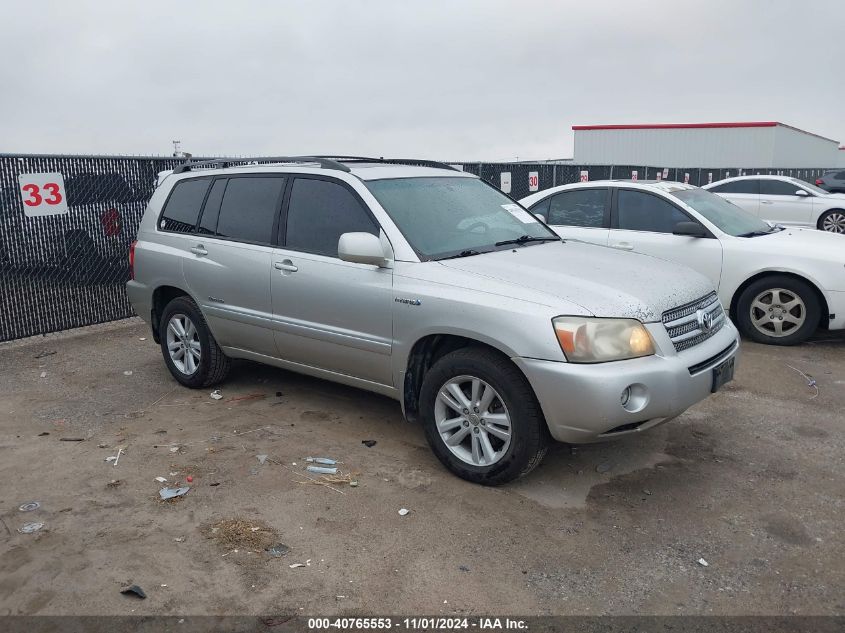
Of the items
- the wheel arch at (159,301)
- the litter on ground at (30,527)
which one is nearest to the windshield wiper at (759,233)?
the wheel arch at (159,301)

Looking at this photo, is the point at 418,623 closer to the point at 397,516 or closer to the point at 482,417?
the point at 397,516

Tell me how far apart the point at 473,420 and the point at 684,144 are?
3323 cm

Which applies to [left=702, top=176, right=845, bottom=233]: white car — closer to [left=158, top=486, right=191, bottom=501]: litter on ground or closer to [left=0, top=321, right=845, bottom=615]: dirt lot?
[left=0, top=321, right=845, bottom=615]: dirt lot

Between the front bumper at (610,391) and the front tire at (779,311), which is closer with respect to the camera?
the front bumper at (610,391)

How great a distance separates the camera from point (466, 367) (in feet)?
13.5

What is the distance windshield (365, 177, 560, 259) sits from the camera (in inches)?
184

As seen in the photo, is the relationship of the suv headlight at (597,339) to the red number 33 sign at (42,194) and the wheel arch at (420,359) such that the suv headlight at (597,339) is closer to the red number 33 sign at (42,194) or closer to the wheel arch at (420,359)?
the wheel arch at (420,359)

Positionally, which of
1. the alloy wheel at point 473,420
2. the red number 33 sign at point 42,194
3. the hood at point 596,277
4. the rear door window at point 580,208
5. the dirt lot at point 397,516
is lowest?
the dirt lot at point 397,516

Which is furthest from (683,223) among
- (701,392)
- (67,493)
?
(67,493)

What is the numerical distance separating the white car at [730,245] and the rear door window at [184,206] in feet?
12.2

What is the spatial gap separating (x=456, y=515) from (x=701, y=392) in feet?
5.05

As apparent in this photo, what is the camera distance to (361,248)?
4.41m

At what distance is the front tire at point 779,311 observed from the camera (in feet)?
23.7

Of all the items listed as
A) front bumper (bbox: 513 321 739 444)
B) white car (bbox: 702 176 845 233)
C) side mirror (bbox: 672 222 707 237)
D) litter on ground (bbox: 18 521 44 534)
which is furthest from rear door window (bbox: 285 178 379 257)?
white car (bbox: 702 176 845 233)
